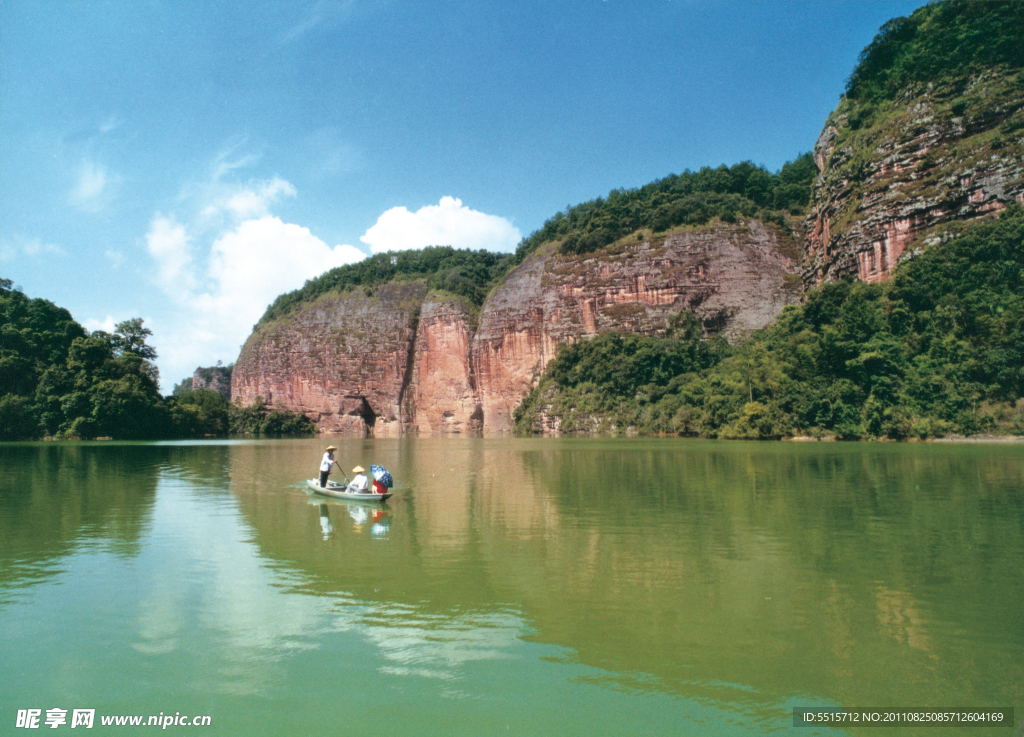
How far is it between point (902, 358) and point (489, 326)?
4719 cm

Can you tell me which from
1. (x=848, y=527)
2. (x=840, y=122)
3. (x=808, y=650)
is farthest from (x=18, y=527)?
(x=840, y=122)

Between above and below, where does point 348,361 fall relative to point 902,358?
above

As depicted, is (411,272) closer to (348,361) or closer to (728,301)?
(348,361)

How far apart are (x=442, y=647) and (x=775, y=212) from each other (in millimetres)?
64320

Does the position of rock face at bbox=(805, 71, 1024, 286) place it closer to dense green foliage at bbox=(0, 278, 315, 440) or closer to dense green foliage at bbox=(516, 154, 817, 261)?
dense green foliage at bbox=(516, 154, 817, 261)

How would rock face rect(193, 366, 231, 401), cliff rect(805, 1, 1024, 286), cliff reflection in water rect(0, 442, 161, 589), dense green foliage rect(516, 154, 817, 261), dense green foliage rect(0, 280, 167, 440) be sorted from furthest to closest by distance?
rock face rect(193, 366, 231, 401)
dense green foliage rect(516, 154, 817, 261)
dense green foliage rect(0, 280, 167, 440)
cliff rect(805, 1, 1024, 286)
cliff reflection in water rect(0, 442, 161, 589)

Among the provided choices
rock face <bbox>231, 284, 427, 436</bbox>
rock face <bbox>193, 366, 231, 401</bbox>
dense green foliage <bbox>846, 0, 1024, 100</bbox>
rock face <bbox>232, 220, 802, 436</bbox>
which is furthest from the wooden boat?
rock face <bbox>193, 366, 231, 401</bbox>

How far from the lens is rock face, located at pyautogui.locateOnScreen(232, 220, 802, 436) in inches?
2301

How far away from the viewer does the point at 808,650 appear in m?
5.51

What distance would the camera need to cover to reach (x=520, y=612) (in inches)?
263

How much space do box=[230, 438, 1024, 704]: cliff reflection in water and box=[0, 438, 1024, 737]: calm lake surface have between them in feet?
0.13

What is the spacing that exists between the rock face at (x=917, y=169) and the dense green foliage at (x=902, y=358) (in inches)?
110

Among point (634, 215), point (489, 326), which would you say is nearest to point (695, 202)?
point (634, 215)

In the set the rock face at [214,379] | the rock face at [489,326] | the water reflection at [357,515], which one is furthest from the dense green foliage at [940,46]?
the rock face at [214,379]
